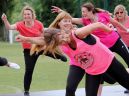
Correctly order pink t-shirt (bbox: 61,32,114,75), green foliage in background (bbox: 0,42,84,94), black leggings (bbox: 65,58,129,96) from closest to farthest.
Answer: pink t-shirt (bbox: 61,32,114,75) < black leggings (bbox: 65,58,129,96) < green foliage in background (bbox: 0,42,84,94)

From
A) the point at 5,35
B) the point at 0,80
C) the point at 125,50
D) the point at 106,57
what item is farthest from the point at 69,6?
the point at 106,57

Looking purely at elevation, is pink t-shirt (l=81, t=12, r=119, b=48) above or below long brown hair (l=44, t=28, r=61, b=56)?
below

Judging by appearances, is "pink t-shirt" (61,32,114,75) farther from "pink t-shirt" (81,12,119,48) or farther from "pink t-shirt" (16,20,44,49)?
"pink t-shirt" (16,20,44,49)

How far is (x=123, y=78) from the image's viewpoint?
6.01 metres

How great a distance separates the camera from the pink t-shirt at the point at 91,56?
5.61 meters

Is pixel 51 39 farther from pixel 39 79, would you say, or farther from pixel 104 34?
pixel 39 79

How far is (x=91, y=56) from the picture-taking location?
5664 mm

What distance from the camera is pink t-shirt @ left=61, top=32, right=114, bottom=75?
18.4 feet

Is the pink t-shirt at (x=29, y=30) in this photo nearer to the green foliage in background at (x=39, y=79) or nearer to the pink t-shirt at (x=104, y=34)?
the pink t-shirt at (x=104, y=34)

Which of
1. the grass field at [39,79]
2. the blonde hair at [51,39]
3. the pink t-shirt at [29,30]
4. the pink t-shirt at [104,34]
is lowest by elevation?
the grass field at [39,79]

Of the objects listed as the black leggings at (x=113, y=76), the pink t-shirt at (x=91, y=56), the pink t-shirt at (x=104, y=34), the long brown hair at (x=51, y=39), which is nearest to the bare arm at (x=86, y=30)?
the pink t-shirt at (x=91, y=56)

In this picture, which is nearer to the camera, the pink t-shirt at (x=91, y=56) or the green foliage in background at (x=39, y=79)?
the pink t-shirt at (x=91, y=56)

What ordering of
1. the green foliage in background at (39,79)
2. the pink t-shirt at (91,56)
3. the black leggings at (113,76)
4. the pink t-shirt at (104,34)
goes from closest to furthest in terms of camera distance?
the pink t-shirt at (91,56)
the black leggings at (113,76)
the pink t-shirt at (104,34)
the green foliage in background at (39,79)

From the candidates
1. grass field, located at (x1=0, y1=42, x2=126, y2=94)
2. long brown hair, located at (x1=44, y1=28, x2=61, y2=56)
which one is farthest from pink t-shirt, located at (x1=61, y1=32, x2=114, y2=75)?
grass field, located at (x1=0, y1=42, x2=126, y2=94)
